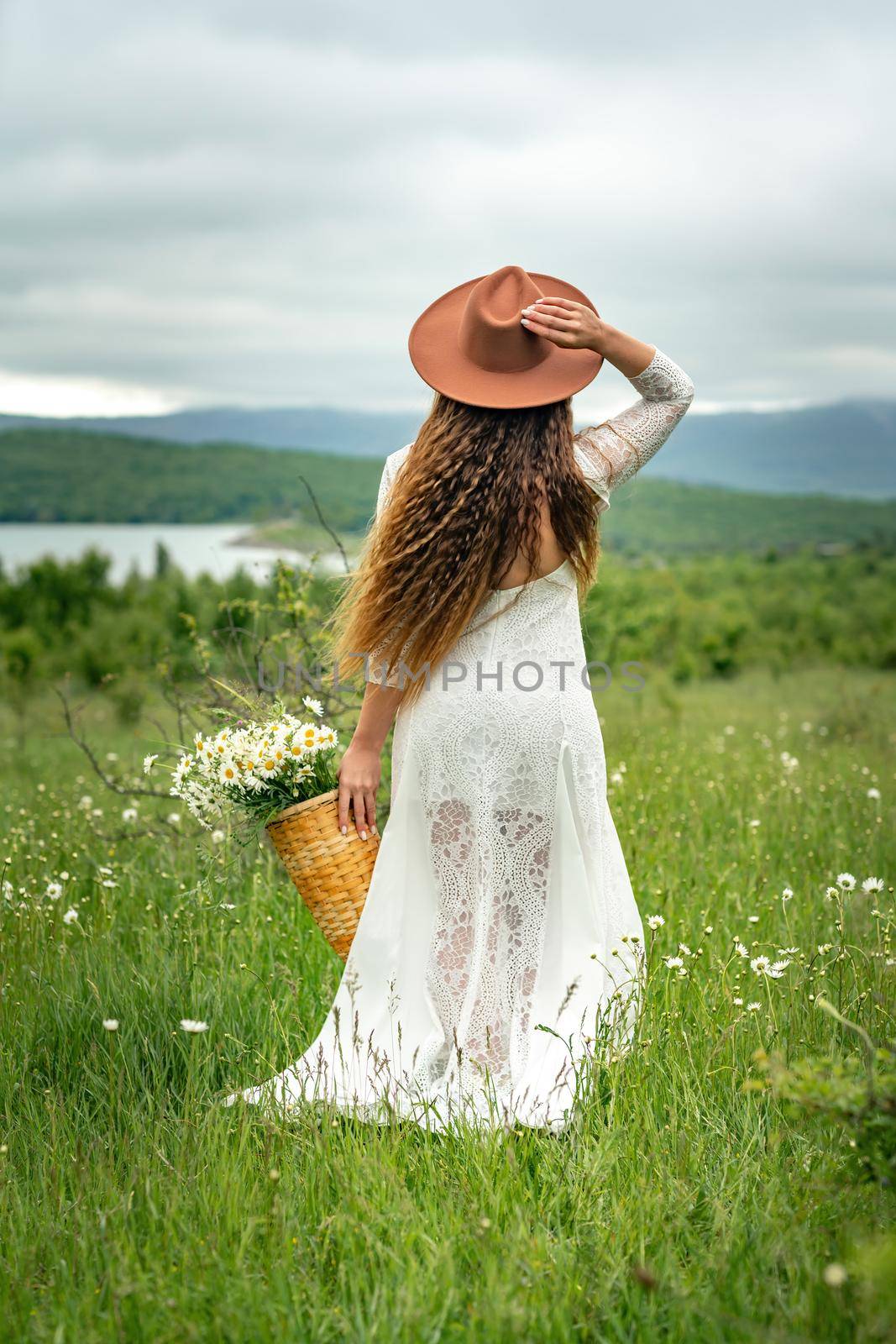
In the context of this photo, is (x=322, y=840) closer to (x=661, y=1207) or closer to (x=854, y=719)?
(x=661, y=1207)

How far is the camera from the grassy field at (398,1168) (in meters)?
2.12

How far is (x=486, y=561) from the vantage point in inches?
124

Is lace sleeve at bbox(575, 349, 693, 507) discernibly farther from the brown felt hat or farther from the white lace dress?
the brown felt hat

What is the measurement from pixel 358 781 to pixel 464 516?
3.19 feet

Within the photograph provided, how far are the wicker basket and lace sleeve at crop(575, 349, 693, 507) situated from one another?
137 cm

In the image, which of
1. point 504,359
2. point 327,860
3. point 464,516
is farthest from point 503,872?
point 504,359

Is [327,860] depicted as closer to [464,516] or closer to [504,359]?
[464,516]

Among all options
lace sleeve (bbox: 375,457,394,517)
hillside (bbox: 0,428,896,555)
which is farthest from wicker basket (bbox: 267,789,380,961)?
hillside (bbox: 0,428,896,555)

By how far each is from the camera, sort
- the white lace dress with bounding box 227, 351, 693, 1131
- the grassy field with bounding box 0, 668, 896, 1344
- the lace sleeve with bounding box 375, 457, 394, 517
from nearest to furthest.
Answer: the grassy field with bounding box 0, 668, 896, 1344, the white lace dress with bounding box 227, 351, 693, 1131, the lace sleeve with bounding box 375, 457, 394, 517

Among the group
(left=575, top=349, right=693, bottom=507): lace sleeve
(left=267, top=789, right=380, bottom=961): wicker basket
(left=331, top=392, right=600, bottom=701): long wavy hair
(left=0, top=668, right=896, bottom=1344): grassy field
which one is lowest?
(left=0, top=668, right=896, bottom=1344): grassy field

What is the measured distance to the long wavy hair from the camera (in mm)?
3100

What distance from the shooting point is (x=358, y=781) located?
3.45 m

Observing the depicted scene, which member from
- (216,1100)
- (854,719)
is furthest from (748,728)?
(216,1100)

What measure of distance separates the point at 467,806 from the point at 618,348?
1.50 metres
